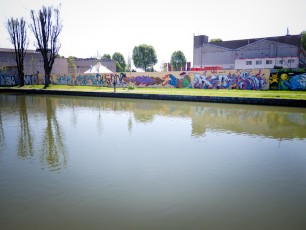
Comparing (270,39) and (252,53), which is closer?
(252,53)

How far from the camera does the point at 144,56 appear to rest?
286 ft

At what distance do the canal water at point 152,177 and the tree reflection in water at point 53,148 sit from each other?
0.03m

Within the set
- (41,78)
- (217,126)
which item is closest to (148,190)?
(217,126)

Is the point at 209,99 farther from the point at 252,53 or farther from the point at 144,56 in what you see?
the point at 144,56

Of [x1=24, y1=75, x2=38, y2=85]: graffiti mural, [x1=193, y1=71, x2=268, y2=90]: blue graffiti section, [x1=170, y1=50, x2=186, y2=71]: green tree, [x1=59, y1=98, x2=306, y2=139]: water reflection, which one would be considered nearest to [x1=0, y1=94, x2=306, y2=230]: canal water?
[x1=59, y1=98, x2=306, y2=139]: water reflection

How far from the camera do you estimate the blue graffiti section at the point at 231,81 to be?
26625 mm

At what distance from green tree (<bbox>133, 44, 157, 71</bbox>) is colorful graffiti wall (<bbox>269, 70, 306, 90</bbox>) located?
64363 mm

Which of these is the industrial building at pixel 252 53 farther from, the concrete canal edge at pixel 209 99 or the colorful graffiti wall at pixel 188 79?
the concrete canal edge at pixel 209 99

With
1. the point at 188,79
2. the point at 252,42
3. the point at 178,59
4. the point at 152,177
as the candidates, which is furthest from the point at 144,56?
the point at 152,177

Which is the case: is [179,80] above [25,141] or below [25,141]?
above

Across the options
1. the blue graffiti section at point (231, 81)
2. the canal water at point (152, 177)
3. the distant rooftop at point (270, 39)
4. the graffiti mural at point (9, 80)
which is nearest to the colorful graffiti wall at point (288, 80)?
the blue graffiti section at point (231, 81)

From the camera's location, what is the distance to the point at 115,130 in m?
10.9

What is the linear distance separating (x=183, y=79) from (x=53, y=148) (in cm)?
2455

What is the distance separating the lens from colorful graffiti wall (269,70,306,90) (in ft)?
80.1
